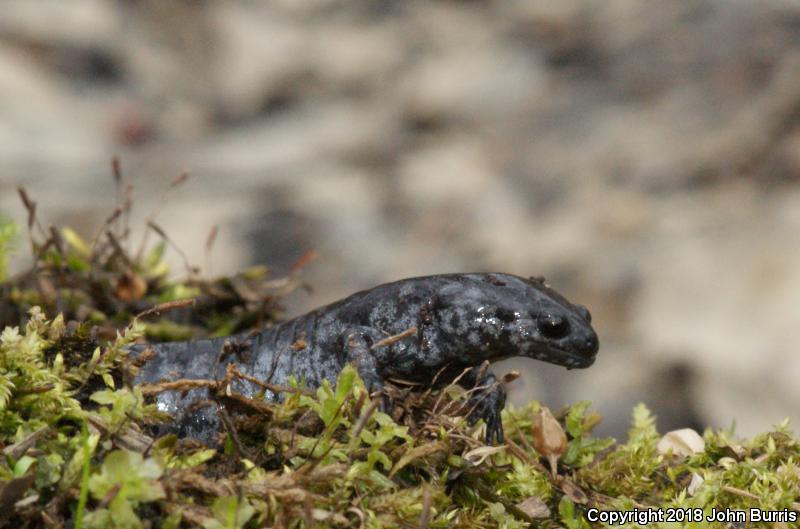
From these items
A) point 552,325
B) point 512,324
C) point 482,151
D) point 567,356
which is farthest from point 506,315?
point 482,151

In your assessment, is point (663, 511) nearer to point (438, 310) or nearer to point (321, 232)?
point (438, 310)

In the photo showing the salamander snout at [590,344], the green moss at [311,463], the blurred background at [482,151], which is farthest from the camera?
the blurred background at [482,151]

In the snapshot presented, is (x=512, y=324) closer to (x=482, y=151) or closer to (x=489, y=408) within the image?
(x=489, y=408)

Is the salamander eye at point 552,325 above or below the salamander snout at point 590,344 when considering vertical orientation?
above

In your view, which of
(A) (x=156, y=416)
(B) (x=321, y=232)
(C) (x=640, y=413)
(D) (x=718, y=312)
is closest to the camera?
(A) (x=156, y=416)

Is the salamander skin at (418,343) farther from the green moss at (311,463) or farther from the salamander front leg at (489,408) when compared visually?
the green moss at (311,463)

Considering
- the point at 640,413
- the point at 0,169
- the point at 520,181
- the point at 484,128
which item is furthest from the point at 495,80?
the point at 640,413

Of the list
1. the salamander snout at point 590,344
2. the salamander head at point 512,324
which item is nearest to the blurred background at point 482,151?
the salamander head at point 512,324
